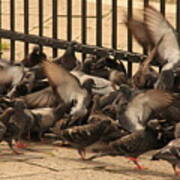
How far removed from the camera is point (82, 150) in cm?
864

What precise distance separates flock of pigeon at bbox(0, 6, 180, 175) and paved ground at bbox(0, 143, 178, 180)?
106 millimetres

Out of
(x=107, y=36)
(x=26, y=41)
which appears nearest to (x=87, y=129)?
(x=26, y=41)

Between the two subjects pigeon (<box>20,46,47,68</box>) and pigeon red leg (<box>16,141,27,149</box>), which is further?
pigeon (<box>20,46,47,68</box>)

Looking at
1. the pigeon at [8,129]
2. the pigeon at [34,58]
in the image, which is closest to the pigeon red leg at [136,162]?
the pigeon at [8,129]

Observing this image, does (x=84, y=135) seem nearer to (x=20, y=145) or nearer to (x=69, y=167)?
(x=69, y=167)

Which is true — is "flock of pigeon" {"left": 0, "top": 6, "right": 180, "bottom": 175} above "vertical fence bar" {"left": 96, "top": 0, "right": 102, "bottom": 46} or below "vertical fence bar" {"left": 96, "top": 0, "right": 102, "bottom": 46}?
below

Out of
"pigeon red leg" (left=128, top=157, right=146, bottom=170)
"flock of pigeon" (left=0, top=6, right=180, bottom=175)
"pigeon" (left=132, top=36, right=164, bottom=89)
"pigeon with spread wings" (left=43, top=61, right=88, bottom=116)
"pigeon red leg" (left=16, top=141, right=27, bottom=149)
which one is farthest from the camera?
"pigeon" (left=132, top=36, right=164, bottom=89)

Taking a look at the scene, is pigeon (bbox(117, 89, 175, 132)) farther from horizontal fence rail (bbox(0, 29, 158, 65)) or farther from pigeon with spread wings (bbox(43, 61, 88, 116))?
horizontal fence rail (bbox(0, 29, 158, 65))

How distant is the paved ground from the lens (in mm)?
7812

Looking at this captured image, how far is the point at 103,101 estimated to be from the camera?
31.5 ft

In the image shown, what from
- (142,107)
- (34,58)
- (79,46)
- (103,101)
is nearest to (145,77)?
(103,101)

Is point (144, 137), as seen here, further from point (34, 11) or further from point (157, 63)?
point (34, 11)

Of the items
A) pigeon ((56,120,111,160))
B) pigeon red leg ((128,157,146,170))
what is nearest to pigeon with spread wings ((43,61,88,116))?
pigeon ((56,120,111,160))

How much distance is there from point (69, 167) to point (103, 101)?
1.56m
